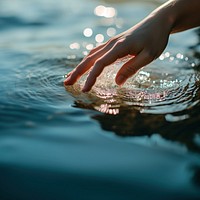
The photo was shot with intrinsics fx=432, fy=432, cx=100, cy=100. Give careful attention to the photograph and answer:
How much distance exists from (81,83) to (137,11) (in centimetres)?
208

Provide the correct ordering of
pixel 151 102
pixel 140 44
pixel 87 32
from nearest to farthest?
1. pixel 140 44
2. pixel 151 102
3. pixel 87 32

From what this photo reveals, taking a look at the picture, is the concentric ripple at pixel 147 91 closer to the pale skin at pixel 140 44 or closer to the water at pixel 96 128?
the water at pixel 96 128

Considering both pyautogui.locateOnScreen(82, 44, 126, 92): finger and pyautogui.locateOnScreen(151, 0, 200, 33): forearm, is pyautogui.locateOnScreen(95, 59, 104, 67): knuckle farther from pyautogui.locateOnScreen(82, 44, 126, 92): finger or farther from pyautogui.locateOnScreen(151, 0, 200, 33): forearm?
pyautogui.locateOnScreen(151, 0, 200, 33): forearm

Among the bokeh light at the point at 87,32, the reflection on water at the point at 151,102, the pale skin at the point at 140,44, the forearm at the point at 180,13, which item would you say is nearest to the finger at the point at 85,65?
the pale skin at the point at 140,44

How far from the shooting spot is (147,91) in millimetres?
2291

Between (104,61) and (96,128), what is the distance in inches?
11.7

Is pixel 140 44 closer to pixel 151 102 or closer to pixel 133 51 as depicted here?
pixel 133 51

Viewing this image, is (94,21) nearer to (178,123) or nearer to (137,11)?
(137,11)

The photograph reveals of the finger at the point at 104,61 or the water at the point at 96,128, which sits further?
the finger at the point at 104,61

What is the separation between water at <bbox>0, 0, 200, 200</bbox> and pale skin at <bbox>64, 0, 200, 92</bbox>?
17 cm

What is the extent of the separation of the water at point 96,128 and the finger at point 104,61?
0.58 feet

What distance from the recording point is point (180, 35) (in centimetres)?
348

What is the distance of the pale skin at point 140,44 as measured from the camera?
6.34ft

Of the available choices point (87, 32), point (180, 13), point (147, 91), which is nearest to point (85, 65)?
point (147, 91)
